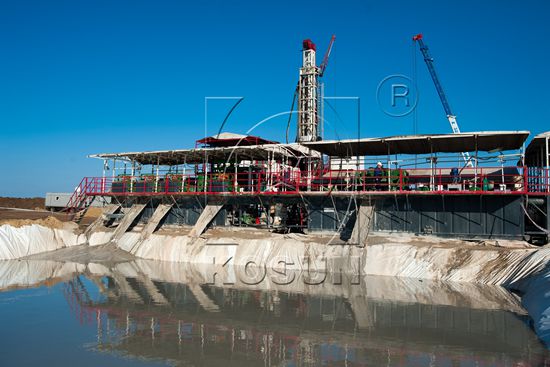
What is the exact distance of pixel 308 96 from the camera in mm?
56125

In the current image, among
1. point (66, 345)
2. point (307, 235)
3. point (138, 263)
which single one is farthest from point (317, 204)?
point (66, 345)

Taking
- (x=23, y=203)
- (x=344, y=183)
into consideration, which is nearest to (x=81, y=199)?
(x=344, y=183)

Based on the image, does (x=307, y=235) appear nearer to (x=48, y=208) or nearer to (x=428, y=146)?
(x=428, y=146)

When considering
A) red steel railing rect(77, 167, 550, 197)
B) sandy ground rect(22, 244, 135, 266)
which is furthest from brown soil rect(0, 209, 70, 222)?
sandy ground rect(22, 244, 135, 266)

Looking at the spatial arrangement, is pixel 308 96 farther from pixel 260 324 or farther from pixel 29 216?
pixel 260 324

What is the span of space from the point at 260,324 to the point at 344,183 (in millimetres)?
16689

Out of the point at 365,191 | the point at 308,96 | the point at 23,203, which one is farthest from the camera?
the point at 23,203

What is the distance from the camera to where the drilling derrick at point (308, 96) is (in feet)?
178

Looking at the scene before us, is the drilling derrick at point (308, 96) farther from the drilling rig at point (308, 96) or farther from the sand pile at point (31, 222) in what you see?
the sand pile at point (31, 222)

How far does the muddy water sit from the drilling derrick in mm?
33626

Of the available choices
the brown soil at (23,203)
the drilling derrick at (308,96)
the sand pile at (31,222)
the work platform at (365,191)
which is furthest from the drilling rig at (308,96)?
Answer: the brown soil at (23,203)

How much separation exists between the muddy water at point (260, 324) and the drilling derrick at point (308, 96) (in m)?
33.6

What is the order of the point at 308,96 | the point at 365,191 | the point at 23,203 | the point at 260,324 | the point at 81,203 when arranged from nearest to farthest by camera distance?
the point at 260,324
the point at 365,191
the point at 81,203
the point at 308,96
the point at 23,203

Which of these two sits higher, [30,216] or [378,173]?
[378,173]
